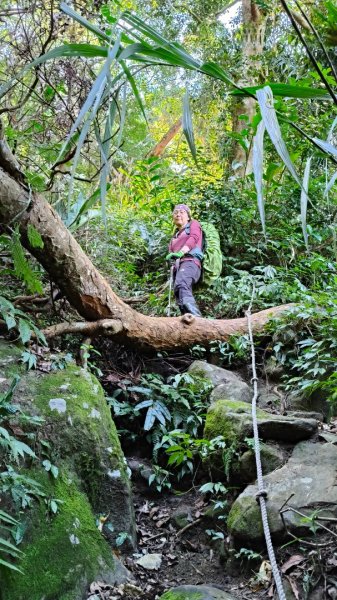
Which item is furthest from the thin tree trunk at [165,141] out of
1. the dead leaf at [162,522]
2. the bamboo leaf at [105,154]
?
the bamboo leaf at [105,154]

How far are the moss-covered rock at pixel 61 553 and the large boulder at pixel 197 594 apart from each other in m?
0.44

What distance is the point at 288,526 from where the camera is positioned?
9.32 ft

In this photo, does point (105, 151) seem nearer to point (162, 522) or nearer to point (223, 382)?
point (162, 522)

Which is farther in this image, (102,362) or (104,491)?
(102,362)

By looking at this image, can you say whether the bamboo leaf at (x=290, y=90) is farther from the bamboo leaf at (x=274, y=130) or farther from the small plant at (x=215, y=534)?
the small plant at (x=215, y=534)

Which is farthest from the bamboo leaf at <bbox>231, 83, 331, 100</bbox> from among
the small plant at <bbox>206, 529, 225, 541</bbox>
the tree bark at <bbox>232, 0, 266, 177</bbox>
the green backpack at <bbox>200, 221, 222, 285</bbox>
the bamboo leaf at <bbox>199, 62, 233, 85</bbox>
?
the tree bark at <bbox>232, 0, 266, 177</bbox>

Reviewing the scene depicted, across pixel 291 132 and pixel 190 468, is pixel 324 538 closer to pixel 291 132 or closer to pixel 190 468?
pixel 190 468

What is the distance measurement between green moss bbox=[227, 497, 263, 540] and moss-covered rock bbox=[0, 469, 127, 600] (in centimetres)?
74

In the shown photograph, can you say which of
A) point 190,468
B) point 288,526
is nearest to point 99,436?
point 190,468

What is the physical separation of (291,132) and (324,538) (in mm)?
6659

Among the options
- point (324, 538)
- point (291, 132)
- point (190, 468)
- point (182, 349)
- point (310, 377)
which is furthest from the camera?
point (291, 132)

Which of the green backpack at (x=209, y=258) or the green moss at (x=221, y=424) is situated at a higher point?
the green backpack at (x=209, y=258)

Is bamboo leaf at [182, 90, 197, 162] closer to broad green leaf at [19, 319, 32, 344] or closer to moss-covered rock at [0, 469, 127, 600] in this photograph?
moss-covered rock at [0, 469, 127, 600]

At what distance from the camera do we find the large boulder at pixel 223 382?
4590 millimetres
